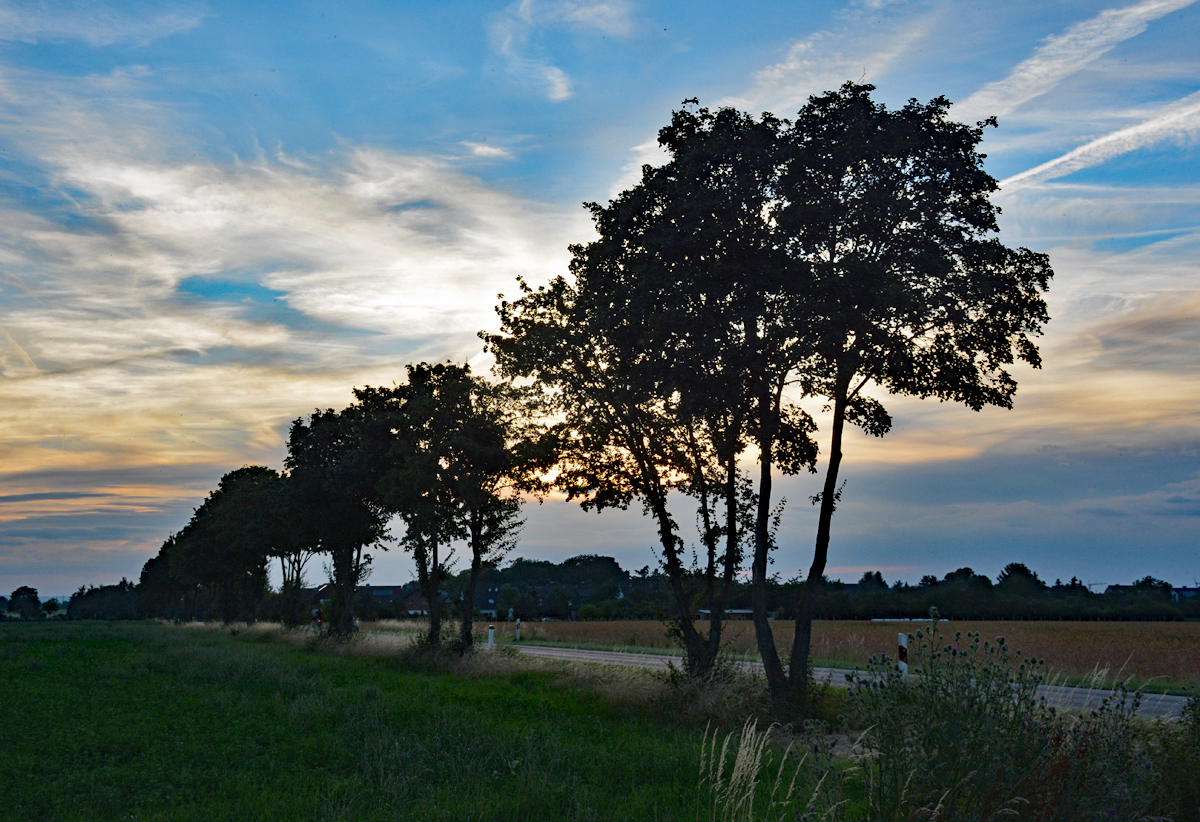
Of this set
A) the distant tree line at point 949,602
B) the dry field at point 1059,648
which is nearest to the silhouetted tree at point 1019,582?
the distant tree line at point 949,602

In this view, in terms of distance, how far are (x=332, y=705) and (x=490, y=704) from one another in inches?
123

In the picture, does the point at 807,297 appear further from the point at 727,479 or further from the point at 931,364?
the point at 727,479

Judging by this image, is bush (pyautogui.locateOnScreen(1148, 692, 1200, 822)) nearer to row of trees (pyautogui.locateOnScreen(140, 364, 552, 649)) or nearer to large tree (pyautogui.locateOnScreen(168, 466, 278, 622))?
row of trees (pyautogui.locateOnScreen(140, 364, 552, 649))

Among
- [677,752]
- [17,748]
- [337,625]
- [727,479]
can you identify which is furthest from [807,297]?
[337,625]

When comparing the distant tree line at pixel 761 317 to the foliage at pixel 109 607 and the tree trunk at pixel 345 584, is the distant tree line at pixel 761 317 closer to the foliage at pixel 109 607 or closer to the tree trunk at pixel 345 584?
the tree trunk at pixel 345 584

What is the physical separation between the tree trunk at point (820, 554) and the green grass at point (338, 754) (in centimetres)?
274

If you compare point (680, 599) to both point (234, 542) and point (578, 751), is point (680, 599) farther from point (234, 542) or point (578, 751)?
point (234, 542)

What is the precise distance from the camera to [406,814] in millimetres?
8797

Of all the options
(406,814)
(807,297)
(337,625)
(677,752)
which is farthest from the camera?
(337,625)

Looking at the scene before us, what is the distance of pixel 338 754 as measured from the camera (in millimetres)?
12406

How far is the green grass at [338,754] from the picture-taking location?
9164mm

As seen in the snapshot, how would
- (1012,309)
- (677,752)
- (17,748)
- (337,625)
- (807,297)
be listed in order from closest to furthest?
(677,752) → (17,748) → (807,297) → (1012,309) → (337,625)

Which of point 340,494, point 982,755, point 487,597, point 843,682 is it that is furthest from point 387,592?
point 982,755

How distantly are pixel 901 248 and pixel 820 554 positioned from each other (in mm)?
5766
